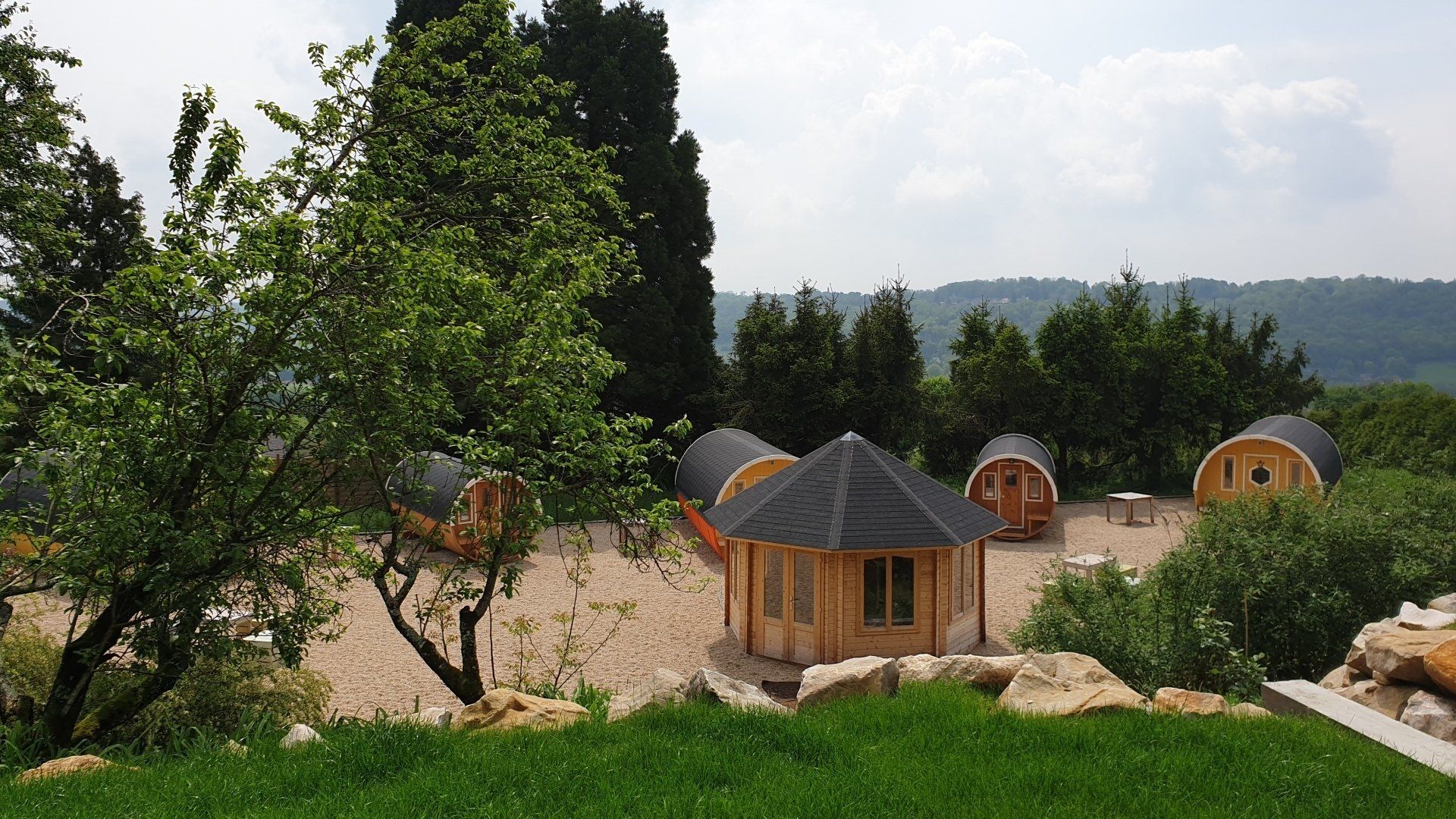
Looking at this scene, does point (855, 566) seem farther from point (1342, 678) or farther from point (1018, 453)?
point (1018, 453)

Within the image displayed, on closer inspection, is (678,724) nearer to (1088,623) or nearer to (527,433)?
(527,433)

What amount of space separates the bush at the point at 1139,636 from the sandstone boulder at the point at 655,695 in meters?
4.32

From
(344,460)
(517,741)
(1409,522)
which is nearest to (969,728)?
(517,741)

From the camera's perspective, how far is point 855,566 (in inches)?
463

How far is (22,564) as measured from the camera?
5.69m

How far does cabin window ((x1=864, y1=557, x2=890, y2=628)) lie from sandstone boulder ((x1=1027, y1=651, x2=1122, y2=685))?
450cm

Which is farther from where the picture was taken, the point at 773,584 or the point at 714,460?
the point at 714,460

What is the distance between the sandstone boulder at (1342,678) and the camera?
290 inches

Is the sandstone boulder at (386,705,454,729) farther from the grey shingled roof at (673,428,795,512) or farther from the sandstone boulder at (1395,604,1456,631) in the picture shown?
the grey shingled roof at (673,428,795,512)

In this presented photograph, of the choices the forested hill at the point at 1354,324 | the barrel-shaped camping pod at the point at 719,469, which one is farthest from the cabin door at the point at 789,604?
the forested hill at the point at 1354,324

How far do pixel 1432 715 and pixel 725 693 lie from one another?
4903 mm

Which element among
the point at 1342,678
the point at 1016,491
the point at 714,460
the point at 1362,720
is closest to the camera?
the point at 1362,720

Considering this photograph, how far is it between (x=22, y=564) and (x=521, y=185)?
522cm

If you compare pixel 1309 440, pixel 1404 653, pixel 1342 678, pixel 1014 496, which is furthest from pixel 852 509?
pixel 1309 440
